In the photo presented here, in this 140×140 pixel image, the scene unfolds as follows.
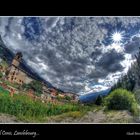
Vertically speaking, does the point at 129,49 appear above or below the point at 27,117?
above

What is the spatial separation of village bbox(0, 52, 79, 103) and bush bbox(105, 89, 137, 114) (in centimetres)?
49

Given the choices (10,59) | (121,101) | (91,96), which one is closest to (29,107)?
(10,59)

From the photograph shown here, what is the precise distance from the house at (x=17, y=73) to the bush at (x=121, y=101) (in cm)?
121

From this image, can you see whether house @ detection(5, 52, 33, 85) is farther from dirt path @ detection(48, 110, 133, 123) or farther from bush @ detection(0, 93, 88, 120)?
dirt path @ detection(48, 110, 133, 123)

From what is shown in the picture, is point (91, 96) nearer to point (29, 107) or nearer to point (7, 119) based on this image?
point (29, 107)

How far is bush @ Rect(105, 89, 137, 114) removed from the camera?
7.66 metres

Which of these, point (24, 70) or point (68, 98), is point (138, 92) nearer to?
point (68, 98)

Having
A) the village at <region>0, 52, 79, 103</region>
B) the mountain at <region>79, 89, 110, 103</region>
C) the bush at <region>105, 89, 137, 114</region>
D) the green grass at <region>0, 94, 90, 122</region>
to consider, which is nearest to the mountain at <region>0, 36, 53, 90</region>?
the village at <region>0, 52, 79, 103</region>

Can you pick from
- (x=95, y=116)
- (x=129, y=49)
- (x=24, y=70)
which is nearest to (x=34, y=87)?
(x=24, y=70)

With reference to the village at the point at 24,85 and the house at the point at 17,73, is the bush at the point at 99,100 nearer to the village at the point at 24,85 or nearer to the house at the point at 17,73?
the village at the point at 24,85

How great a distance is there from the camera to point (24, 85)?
25.2ft

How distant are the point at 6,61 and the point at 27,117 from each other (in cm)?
87

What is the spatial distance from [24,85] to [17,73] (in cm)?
20
